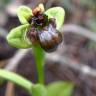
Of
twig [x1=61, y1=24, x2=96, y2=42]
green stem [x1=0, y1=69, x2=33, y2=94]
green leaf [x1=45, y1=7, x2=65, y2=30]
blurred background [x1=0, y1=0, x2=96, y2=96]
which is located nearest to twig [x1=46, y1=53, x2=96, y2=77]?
blurred background [x1=0, y1=0, x2=96, y2=96]

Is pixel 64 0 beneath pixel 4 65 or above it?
above

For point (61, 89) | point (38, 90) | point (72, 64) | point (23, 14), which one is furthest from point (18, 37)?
point (72, 64)

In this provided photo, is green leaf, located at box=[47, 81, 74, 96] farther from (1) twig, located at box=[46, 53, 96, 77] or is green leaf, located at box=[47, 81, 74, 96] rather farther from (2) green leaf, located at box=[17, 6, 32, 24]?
(2) green leaf, located at box=[17, 6, 32, 24]

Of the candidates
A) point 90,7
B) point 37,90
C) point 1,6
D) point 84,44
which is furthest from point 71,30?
point 37,90

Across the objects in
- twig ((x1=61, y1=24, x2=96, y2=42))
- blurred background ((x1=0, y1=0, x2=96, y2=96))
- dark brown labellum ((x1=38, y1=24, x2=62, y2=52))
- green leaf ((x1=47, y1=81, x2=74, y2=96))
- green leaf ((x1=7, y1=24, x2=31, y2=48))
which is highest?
dark brown labellum ((x1=38, y1=24, x2=62, y2=52))

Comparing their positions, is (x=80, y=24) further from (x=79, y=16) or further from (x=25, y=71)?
(x=25, y=71)

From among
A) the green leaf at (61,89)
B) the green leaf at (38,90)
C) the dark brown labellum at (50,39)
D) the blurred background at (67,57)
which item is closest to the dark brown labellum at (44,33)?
the dark brown labellum at (50,39)
